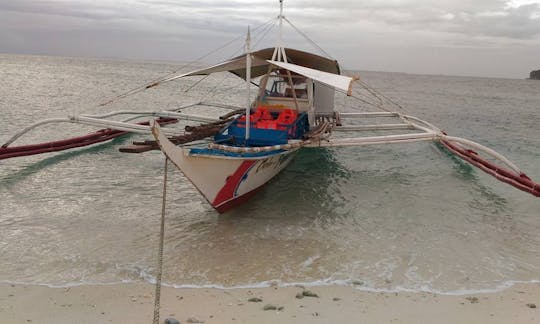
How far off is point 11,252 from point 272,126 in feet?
15.9

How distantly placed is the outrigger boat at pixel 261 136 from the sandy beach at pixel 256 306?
2043mm

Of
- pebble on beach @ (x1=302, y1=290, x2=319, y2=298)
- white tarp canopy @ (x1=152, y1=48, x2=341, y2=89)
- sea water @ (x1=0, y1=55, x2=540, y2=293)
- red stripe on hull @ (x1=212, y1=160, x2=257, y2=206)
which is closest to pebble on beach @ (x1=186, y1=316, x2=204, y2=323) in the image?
sea water @ (x1=0, y1=55, x2=540, y2=293)

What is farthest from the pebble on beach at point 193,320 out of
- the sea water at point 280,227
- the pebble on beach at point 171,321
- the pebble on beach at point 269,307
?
the sea water at point 280,227

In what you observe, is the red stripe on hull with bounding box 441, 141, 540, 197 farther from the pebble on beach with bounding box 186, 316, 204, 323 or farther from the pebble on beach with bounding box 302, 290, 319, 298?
the pebble on beach with bounding box 186, 316, 204, 323

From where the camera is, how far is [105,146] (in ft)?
42.5

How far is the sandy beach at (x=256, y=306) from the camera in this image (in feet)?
14.5

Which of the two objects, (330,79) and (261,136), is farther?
(261,136)

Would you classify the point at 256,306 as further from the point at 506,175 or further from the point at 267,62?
the point at 506,175

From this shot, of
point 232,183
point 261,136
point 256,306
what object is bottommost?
point 256,306

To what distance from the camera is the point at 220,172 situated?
22.5ft

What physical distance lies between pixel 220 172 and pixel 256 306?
2638 millimetres

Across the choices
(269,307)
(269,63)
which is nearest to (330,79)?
(269,63)

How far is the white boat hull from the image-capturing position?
6.35 metres

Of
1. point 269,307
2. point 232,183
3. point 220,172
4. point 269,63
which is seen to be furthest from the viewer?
point 269,63
